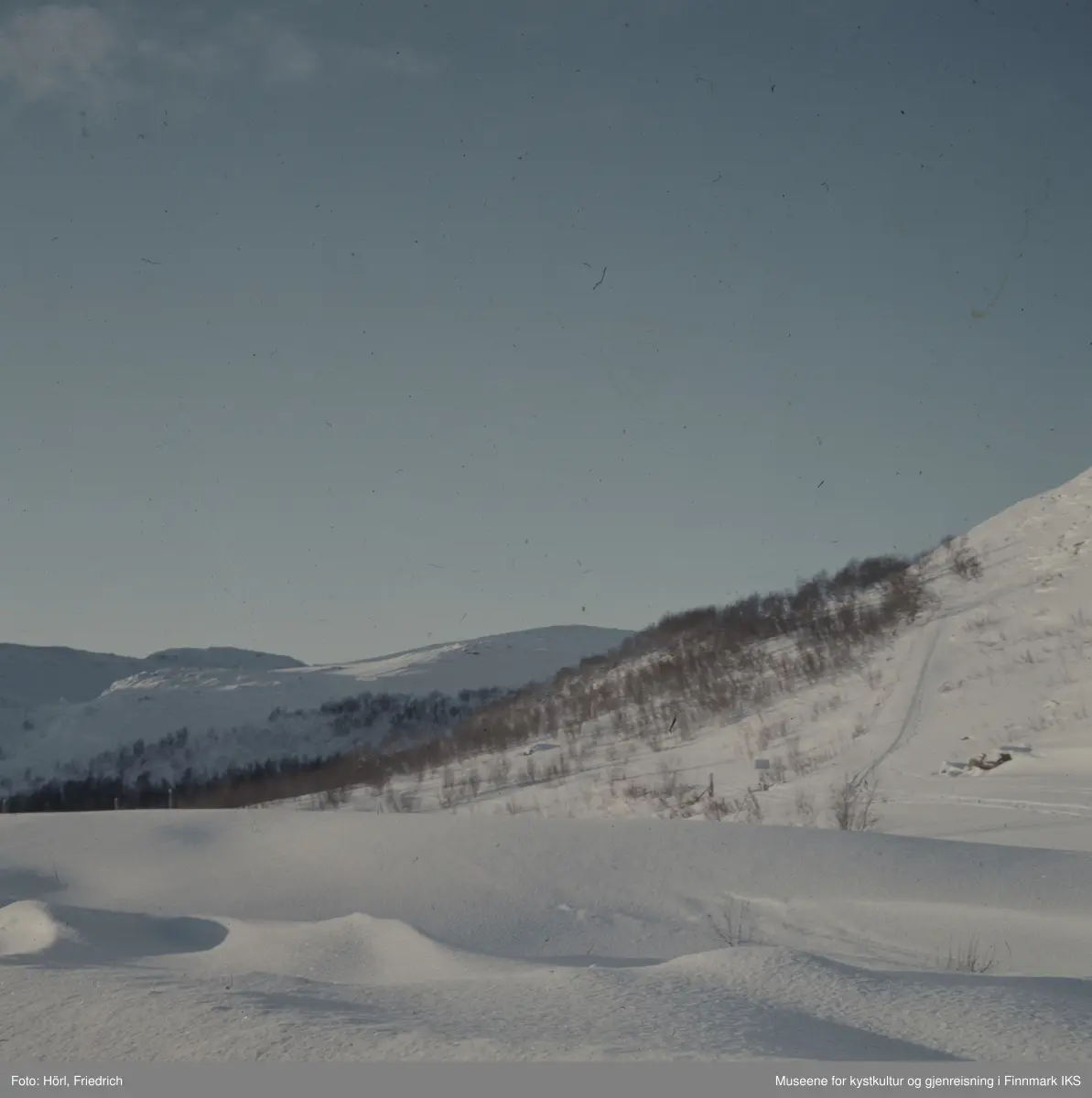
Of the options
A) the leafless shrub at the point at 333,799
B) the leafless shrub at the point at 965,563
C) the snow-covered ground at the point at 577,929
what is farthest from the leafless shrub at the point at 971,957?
the leafless shrub at the point at 965,563

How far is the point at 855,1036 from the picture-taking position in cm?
394

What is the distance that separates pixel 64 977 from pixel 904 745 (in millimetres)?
17573

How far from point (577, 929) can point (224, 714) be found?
10453 centimetres

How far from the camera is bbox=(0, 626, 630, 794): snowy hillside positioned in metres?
86.6

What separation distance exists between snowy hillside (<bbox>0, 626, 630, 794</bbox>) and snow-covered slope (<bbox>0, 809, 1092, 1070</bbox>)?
63988mm

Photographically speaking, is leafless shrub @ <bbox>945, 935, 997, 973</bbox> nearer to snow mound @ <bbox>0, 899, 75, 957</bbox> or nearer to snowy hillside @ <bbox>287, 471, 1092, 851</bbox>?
snowy hillside @ <bbox>287, 471, 1092, 851</bbox>

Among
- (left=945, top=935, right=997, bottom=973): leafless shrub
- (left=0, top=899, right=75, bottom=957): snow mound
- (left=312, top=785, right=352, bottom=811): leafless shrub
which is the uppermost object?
(left=0, top=899, right=75, bottom=957): snow mound

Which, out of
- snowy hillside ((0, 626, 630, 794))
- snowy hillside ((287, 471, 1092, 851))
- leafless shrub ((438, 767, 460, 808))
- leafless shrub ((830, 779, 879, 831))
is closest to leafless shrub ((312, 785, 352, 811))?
snowy hillside ((287, 471, 1092, 851))

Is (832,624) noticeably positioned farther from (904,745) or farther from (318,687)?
(318,687)

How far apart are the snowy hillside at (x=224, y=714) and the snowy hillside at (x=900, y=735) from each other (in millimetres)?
40213

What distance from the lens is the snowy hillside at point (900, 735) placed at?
1478cm

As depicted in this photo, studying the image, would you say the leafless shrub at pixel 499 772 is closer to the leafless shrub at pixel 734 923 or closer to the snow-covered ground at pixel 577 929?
the snow-covered ground at pixel 577 929

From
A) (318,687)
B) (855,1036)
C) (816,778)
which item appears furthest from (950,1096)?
(318,687)

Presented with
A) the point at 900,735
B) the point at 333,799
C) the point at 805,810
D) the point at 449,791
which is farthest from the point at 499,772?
the point at 805,810
